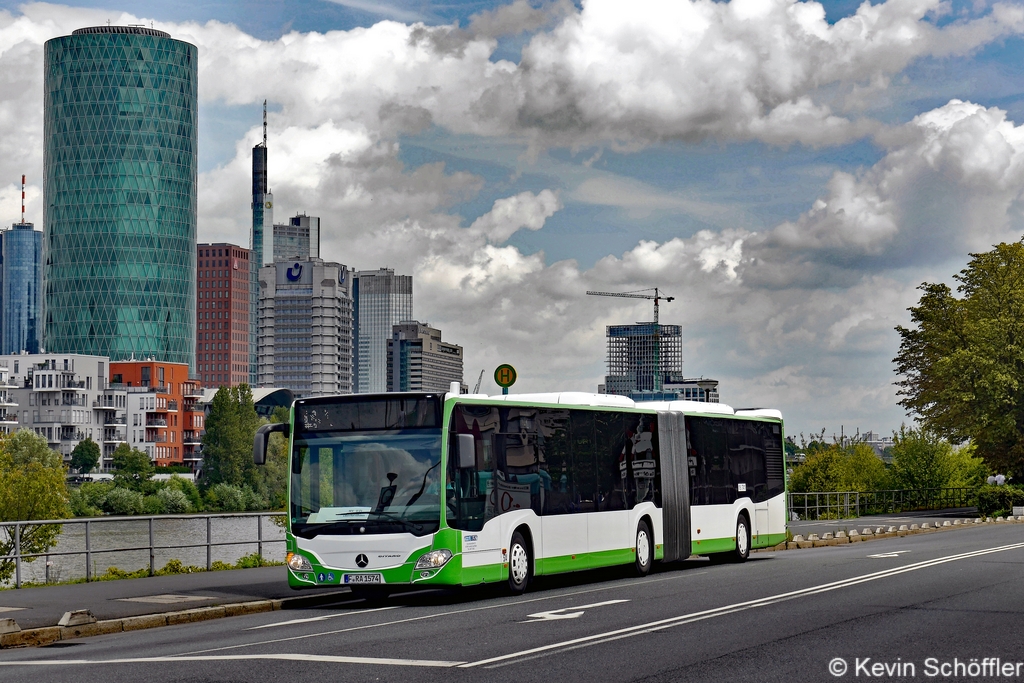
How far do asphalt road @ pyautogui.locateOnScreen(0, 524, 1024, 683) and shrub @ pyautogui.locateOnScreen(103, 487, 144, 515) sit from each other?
125147 millimetres

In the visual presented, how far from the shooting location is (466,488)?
63.2 feet

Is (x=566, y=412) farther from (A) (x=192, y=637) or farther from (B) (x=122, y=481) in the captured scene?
(B) (x=122, y=481)

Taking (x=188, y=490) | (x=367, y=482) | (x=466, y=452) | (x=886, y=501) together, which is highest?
(x=466, y=452)

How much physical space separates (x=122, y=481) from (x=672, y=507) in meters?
147

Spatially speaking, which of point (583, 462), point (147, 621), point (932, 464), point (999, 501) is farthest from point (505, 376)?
point (932, 464)

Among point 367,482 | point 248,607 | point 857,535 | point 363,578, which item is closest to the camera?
point 363,578

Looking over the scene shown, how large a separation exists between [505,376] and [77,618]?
16.1 metres

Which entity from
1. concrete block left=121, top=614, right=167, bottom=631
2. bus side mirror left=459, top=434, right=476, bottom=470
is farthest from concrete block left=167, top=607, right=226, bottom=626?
bus side mirror left=459, top=434, right=476, bottom=470

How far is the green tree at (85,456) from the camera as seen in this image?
607 ft

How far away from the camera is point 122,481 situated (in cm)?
16312

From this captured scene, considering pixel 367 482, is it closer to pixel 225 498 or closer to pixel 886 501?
pixel 886 501

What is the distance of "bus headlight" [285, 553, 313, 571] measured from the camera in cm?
1908

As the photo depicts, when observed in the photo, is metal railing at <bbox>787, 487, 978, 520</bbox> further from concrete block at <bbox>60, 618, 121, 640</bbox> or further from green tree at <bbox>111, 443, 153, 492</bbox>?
green tree at <bbox>111, 443, 153, 492</bbox>

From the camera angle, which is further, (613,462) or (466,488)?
(613,462)
